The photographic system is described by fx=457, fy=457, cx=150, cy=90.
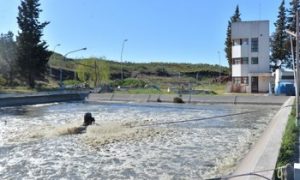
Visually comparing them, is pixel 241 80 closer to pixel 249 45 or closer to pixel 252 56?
pixel 252 56

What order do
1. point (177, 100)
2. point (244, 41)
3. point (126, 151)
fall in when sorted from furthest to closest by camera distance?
point (244, 41), point (177, 100), point (126, 151)

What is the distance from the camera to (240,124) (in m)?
25.7

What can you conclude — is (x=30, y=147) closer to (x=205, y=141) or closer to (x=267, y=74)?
(x=205, y=141)

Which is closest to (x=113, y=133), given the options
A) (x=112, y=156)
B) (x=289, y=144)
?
(x=112, y=156)

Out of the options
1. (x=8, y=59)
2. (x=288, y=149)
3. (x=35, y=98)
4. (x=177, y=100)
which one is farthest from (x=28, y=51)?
(x=288, y=149)

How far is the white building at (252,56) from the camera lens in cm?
5594

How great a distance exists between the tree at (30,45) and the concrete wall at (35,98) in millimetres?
9595

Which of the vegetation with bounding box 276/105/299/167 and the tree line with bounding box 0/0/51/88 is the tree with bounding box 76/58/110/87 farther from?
the vegetation with bounding box 276/105/299/167

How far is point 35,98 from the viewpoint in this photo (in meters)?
50.0

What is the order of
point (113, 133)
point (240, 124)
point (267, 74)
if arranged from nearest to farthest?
point (113, 133)
point (240, 124)
point (267, 74)

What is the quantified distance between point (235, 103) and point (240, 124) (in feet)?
63.3

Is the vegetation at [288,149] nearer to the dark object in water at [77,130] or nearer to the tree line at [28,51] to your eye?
the dark object in water at [77,130]

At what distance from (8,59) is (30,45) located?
7.16m

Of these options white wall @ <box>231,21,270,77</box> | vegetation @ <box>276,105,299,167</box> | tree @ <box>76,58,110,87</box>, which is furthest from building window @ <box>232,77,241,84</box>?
vegetation @ <box>276,105,299,167</box>
